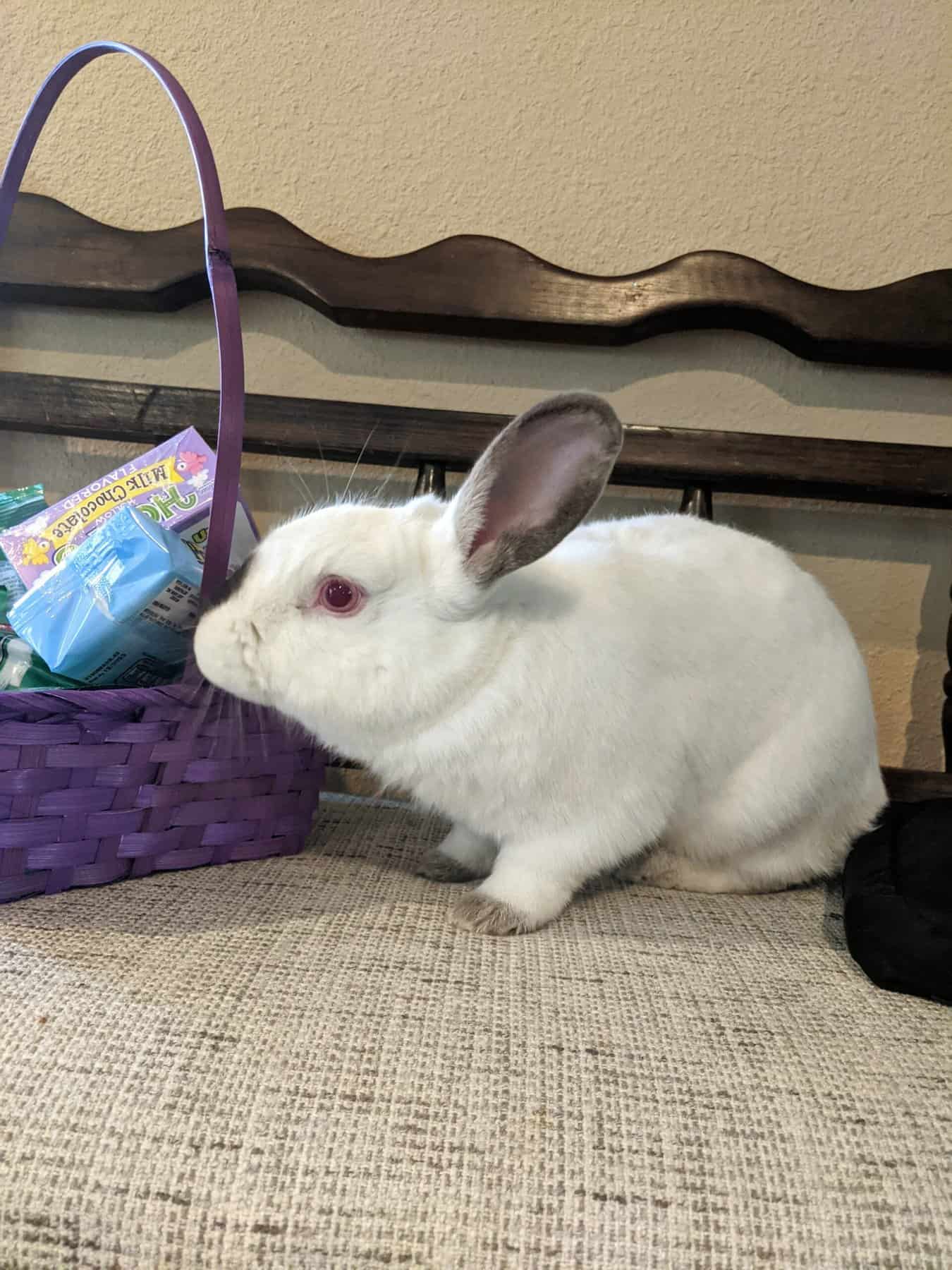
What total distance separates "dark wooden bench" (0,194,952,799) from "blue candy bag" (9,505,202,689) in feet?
1.56

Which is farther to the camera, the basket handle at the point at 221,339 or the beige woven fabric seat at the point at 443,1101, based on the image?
the basket handle at the point at 221,339

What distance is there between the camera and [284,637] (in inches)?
29.5

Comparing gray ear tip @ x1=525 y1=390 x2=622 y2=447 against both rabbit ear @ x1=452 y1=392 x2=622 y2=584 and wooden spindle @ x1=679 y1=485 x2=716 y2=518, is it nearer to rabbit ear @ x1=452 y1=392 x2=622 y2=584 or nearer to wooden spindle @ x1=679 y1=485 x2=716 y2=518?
rabbit ear @ x1=452 y1=392 x2=622 y2=584

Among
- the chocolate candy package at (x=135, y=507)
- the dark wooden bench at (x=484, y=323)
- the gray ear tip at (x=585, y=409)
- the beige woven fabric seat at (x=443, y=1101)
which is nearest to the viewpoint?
the beige woven fabric seat at (x=443, y=1101)

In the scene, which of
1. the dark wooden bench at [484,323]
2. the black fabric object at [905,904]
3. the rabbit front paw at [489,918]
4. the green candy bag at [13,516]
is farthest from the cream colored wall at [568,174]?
the rabbit front paw at [489,918]

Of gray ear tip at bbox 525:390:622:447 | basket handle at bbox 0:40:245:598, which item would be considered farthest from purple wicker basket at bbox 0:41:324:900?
gray ear tip at bbox 525:390:622:447

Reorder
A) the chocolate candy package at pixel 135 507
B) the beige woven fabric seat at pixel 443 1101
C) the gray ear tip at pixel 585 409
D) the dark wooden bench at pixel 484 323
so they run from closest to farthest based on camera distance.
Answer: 1. the beige woven fabric seat at pixel 443 1101
2. the gray ear tip at pixel 585 409
3. the chocolate candy package at pixel 135 507
4. the dark wooden bench at pixel 484 323

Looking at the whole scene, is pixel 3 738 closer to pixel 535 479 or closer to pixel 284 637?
→ pixel 284 637

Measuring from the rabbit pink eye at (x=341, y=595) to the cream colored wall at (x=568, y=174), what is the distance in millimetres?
581

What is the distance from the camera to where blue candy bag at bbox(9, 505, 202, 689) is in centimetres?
73

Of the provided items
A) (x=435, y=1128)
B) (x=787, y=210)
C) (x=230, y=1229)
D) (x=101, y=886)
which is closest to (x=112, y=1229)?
(x=230, y=1229)

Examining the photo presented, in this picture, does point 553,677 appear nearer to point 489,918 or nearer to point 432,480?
point 489,918

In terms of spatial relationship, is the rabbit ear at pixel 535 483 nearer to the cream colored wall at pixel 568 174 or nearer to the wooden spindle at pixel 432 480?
the wooden spindle at pixel 432 480

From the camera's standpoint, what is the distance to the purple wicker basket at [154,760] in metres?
0.71
